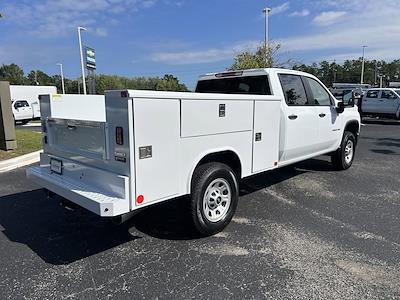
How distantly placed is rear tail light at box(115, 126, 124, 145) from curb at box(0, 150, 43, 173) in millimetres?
5780

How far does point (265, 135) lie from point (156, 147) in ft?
6.23

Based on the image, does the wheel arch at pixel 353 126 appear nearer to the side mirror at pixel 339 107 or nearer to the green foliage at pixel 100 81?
the side mirror at pixel 339 107

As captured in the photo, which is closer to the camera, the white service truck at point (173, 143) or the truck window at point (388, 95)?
the white service truck at point (173, 143)

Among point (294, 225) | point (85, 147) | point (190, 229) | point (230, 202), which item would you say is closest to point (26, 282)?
point (85, 147)

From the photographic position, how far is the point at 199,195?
392 centimetres

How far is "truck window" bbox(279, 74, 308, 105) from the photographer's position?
5.49m

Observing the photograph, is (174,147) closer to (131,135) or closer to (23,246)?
(131,135)

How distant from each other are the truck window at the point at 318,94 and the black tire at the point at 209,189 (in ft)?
8.72

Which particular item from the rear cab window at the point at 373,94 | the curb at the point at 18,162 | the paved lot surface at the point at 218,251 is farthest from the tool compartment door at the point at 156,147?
the rear cab window at the point at 373,94

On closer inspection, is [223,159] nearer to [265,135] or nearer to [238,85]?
[265,135]

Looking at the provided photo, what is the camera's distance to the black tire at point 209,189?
154 inches

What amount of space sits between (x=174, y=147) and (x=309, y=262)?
180 centimetres

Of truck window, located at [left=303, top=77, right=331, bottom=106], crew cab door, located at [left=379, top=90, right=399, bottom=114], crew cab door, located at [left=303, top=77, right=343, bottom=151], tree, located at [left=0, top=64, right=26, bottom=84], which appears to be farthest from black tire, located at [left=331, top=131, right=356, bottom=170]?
tree, located at [left=0, top=64, right=26, bottom=84]

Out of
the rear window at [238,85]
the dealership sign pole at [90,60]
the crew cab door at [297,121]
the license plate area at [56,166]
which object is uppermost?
the dealership sign pole at [90,60]
